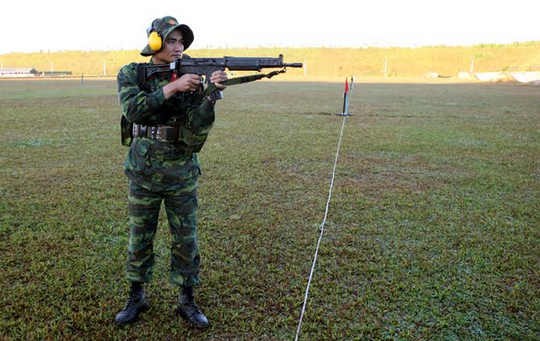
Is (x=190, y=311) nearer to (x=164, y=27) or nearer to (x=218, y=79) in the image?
(x=218, y=79)

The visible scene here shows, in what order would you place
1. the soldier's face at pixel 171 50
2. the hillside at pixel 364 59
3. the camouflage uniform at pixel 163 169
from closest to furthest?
the camouflage uniform at pixel 163 169
the soldier's face at pixel 171 50
the hillside at pixel 364 59

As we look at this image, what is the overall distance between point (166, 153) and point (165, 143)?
0.07 m

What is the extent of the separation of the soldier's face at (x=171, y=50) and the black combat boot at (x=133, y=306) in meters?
1.70

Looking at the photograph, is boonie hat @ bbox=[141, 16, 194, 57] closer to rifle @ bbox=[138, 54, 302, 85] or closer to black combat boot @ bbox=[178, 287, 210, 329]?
rifle @ bbox=[138, 54, 302, 85]

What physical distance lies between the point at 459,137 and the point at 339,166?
Result: 16.4ft

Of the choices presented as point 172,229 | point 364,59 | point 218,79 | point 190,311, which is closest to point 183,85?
point 218,79

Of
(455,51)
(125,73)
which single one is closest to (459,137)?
(125,73)

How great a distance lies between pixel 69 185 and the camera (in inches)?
253

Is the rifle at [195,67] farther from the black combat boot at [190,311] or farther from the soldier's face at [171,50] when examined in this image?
the black combat boot at [190,311]

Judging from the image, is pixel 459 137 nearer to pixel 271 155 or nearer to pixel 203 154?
pixel 271 155

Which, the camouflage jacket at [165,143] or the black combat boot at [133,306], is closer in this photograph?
the camouflage jacket at [165,143]

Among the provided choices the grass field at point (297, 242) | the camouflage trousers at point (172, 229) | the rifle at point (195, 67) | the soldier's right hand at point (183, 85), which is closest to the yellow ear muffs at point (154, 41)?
the rifle at point (195, 67)

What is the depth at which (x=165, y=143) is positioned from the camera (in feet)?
9.59

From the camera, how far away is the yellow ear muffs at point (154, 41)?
2.82 meters
